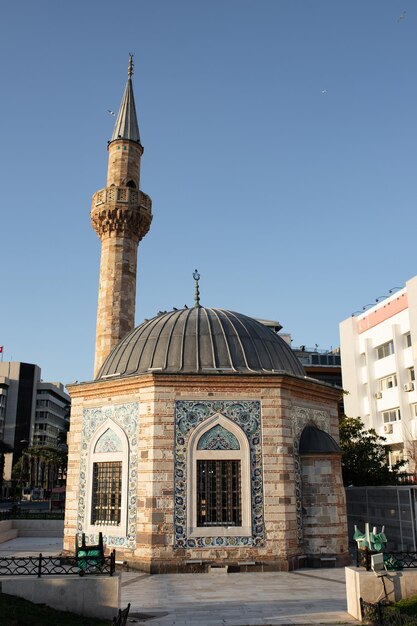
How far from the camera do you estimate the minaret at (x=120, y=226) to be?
78.4ft

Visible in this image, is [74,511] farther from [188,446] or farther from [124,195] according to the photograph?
[124,195]

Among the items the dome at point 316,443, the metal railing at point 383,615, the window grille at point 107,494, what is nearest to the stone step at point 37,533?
the window grille at point 107,494

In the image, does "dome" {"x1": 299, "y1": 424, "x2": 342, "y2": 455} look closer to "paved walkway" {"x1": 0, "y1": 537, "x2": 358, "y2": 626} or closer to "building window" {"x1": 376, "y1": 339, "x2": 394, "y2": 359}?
"paved walkway" {"x1": 0, "y1": 537, "x2": 358, "y2": 626}

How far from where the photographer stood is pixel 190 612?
10141 millimetres

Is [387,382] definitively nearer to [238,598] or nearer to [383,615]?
[238,598]

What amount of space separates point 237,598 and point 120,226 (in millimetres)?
17639

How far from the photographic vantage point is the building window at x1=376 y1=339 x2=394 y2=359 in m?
37.5

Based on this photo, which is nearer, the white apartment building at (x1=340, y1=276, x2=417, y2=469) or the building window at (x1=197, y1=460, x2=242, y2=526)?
the building window at (x1=197, y1=460, x2=242, y2=526)

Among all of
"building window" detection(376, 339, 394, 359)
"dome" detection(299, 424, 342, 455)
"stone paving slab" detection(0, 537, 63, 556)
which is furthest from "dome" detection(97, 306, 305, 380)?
"building window" detection(376, 339, 394, 359)

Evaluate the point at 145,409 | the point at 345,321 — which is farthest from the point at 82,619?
the point at 345,321

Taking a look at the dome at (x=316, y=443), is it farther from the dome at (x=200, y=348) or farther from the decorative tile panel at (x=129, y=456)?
the decorative tile panel at (x=129, y=456)

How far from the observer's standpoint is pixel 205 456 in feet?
49.8

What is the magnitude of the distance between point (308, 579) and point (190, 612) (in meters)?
4.35

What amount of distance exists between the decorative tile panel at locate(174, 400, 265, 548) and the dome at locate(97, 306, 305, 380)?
3.13 ft
